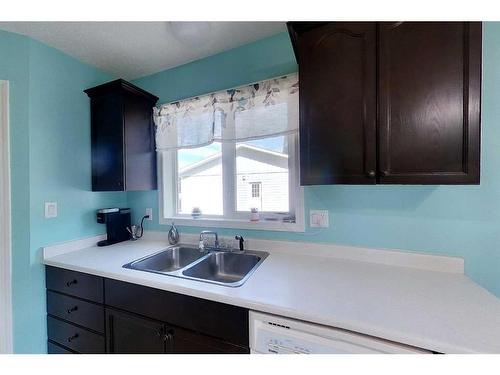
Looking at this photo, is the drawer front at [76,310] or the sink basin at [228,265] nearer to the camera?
the drawer front at [76,310]

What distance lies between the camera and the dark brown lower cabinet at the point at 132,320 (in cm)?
95

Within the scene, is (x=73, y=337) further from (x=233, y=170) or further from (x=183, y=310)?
(x=233, y=170)

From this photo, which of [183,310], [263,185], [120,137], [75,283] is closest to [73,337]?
[75,283]

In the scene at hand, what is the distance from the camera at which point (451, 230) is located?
1.11 meters

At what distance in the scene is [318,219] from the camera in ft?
4.51

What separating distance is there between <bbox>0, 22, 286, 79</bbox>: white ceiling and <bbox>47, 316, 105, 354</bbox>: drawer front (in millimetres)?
1908

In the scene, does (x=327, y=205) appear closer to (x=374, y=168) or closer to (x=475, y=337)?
(x=374, y=168)

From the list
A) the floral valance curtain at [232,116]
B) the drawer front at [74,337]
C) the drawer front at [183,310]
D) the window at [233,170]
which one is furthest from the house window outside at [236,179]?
the drawer front at [74,337]

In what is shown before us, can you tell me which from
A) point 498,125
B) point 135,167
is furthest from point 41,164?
point 498,125

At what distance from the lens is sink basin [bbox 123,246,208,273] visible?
1481 millimetres

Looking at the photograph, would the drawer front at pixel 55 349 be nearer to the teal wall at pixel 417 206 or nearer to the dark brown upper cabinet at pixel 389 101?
the teal wall at pixel 417 206

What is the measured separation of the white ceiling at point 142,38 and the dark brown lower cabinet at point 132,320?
1.51 meters

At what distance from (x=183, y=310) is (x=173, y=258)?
664mm
